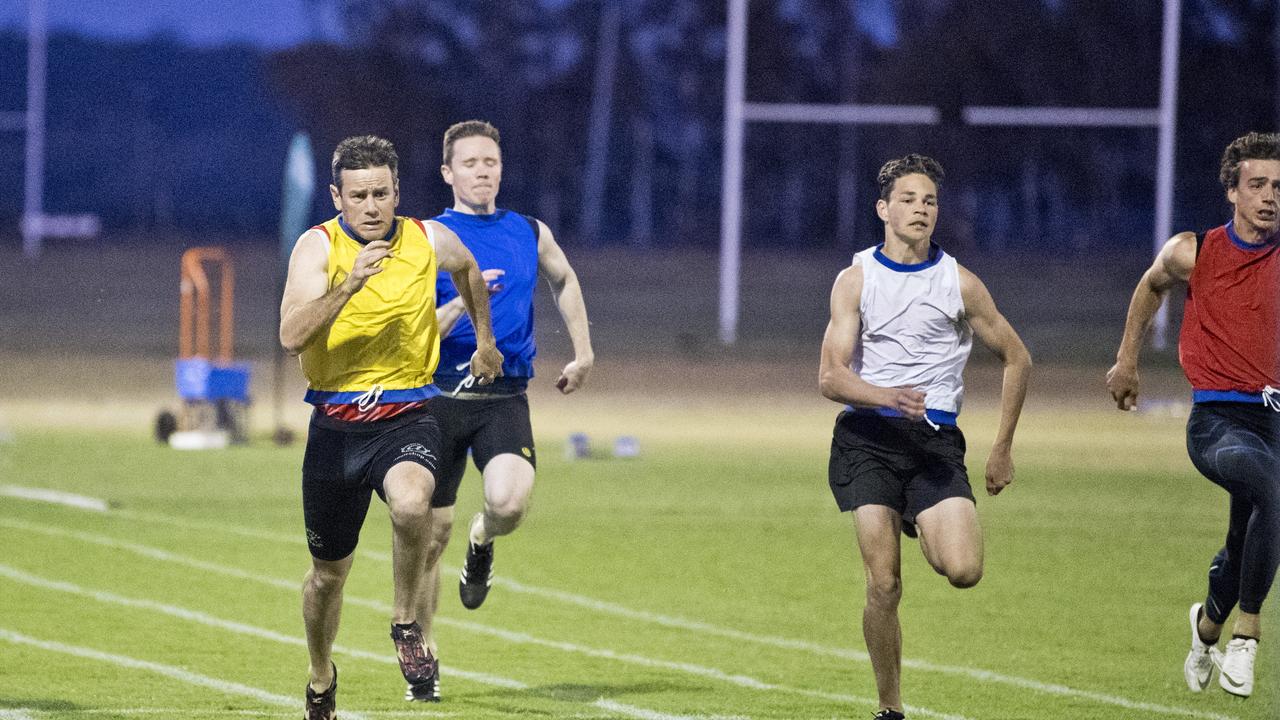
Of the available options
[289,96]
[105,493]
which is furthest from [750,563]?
[289,96]

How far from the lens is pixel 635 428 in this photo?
2198 centimetres

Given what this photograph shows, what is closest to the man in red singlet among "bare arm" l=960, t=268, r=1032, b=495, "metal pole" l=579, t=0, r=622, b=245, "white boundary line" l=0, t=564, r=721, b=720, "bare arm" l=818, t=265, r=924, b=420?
"bare arm" l=960, t=268, r=1032, b=495

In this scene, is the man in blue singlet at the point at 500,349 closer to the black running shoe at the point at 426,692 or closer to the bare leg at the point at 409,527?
the black running shoe at the point at 426,692

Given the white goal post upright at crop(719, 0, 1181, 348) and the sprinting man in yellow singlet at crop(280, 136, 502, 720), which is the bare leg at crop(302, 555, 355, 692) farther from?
the white goal post upright at crop(719, 0, 1181, 348)

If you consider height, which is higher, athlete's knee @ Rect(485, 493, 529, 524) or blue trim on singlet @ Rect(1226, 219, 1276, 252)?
blue trim on singlet @ Rect(1226, 219, 1276, 252)

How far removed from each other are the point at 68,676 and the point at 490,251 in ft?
8.25

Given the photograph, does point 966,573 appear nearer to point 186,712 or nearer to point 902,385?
point 902,385

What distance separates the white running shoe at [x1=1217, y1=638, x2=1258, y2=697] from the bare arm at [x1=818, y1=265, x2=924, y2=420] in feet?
6.14

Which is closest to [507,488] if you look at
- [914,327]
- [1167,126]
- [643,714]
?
[643,714]

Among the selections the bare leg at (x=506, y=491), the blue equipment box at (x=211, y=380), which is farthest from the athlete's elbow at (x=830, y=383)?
the blue equipment box at (x=211, y=380)

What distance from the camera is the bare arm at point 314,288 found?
669 cm

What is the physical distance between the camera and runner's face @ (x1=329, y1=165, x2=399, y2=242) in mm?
7059

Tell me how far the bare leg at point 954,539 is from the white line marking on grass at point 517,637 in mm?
1117

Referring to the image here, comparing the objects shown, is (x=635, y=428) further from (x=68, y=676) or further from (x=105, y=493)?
(x=68, y=676)
